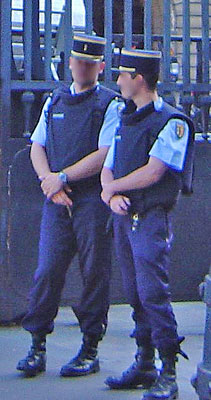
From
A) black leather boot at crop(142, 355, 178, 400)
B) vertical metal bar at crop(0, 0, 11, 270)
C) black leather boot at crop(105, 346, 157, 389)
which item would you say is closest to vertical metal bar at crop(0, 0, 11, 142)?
vertical metal bar at crop(0, 0, 11, 270)

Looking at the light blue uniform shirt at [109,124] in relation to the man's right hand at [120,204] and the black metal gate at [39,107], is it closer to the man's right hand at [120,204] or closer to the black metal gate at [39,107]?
the man's right hand at [120,204]

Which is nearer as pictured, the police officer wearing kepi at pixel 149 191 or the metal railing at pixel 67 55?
the police officer wearing kepi at pixel 149 191

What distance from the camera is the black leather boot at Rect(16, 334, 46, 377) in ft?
18.9

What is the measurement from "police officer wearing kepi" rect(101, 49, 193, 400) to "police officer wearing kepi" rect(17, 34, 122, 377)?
1.04ft

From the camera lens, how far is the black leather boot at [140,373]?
217 inches

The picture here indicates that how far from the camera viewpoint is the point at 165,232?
17.2ft

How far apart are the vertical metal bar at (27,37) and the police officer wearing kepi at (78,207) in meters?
1.35

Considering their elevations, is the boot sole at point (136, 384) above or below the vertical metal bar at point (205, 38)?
below

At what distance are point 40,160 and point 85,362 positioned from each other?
1234 millimetres

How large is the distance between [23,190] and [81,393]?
83.2 inches

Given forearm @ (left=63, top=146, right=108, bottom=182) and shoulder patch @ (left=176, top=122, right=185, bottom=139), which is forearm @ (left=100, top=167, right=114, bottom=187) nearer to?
forearm @ (left=63, top=146, right=108, bottom=182)

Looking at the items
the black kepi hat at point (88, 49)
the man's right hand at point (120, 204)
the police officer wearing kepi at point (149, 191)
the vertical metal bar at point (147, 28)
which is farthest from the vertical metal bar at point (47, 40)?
the man's right hand at point (120, 204)

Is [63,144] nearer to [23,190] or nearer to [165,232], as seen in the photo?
[165,232]

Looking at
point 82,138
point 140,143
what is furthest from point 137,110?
point 82,138
